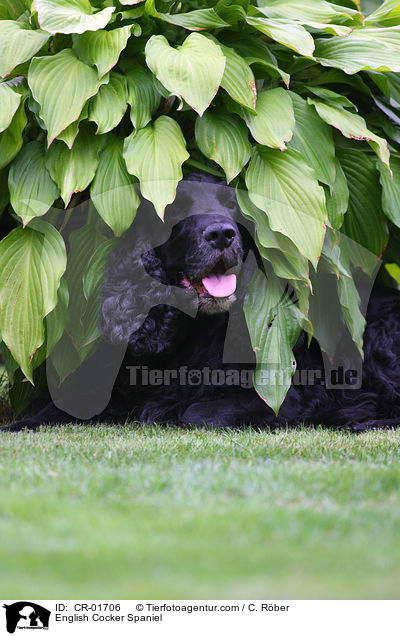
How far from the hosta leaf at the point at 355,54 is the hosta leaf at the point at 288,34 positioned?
0.54ft


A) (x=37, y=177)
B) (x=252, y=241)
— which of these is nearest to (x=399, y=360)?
(x=252, y=241)

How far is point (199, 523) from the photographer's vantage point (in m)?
1.22

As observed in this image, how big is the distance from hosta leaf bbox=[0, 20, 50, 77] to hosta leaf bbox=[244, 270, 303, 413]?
44.4 inches

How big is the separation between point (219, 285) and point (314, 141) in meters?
0.62

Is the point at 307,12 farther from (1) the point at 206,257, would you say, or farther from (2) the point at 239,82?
(1) the point at 206,257

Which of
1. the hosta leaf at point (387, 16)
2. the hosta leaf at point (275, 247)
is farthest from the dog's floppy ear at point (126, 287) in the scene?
the hosta leaf at point (387, 16)

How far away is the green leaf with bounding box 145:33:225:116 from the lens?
7.25 feet

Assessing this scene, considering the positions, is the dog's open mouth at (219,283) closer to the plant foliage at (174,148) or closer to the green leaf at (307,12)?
the plant foliage at (174,148)

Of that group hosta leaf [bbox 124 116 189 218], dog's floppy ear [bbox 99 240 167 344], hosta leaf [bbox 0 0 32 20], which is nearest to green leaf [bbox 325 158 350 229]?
hosta leaf [bbox 124 116 189 218]

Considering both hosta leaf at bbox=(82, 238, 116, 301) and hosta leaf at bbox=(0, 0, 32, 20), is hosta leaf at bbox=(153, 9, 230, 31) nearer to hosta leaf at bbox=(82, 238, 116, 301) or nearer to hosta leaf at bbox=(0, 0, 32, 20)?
hosta leaf at bbox=(0, 0, 32, 20)

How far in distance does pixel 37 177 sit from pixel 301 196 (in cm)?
90

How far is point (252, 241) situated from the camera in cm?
263

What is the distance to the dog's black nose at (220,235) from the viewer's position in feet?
7.86

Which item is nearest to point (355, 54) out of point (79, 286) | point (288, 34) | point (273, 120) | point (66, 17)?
point (288, 34)
